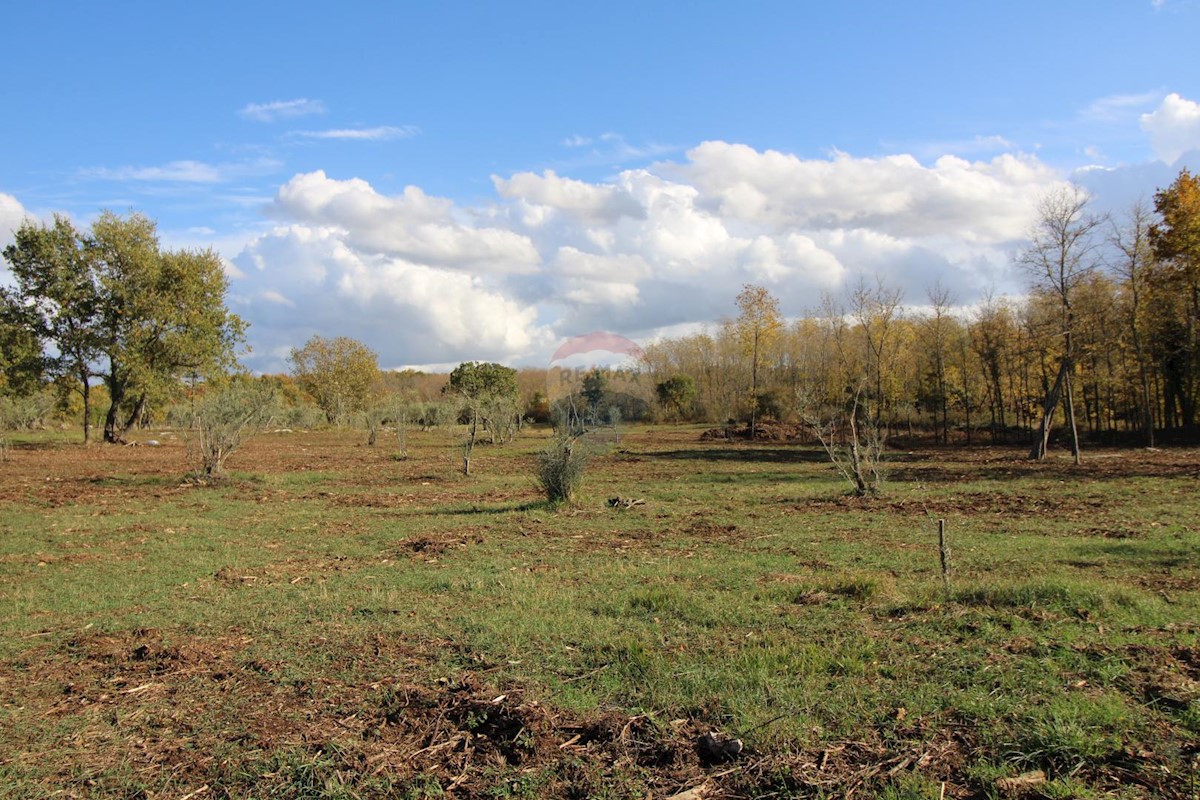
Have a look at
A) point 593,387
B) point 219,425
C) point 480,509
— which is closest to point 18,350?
point 219,425

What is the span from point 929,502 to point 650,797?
14.5 metres

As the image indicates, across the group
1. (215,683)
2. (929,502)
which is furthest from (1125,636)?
(929,502)

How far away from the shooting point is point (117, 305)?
34844 millimetres

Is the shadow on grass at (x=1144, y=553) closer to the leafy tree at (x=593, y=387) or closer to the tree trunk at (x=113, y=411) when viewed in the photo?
the leafy tree at (x=593, y=387)

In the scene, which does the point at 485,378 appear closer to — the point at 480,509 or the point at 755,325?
the point at 755,325

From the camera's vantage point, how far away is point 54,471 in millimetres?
24031

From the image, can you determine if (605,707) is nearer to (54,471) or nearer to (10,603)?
(10,603)

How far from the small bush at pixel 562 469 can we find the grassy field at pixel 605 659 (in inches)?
107

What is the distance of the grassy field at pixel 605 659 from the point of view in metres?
3.82

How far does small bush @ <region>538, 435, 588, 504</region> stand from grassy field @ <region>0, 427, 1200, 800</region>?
2720 mm

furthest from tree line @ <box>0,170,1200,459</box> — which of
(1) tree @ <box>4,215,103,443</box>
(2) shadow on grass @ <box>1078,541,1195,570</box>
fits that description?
(2) shadow on grass @ <box>1078,541,1195,570</box>

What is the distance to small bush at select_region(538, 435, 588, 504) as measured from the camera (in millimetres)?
16125

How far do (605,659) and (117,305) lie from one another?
3852 cm

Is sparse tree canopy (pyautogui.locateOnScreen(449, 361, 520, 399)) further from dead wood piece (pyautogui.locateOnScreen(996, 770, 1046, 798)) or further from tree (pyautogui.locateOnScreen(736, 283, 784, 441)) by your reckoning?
dead wood piece (pyautogui.locateOnScreen(996, 770, 1046, 798))
